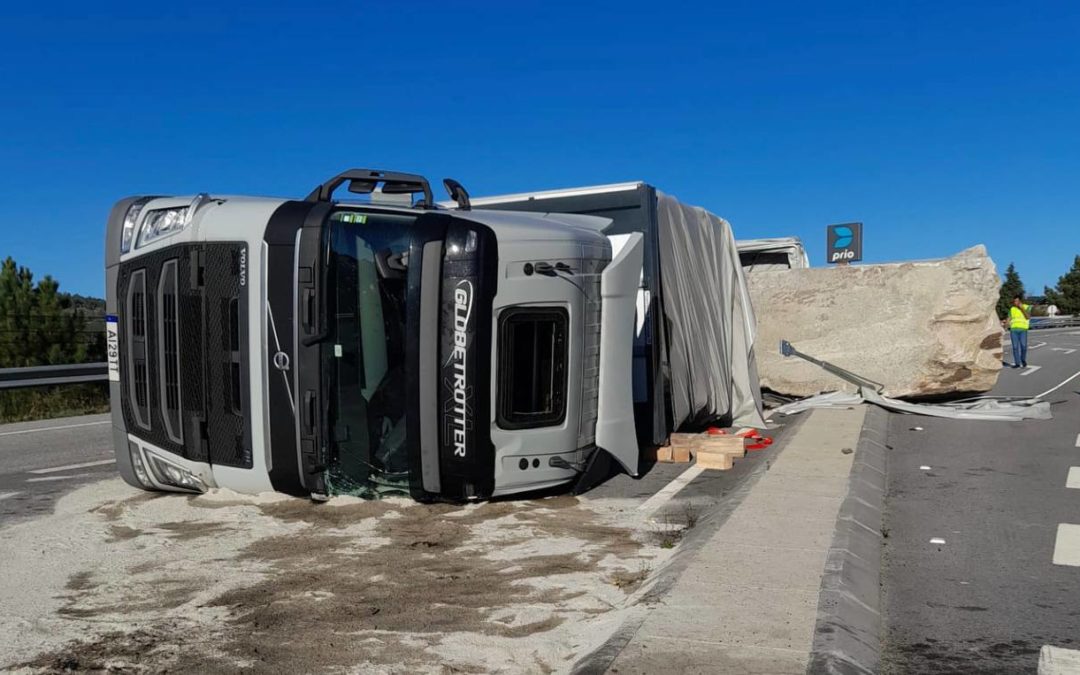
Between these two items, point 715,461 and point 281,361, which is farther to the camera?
point 715,461

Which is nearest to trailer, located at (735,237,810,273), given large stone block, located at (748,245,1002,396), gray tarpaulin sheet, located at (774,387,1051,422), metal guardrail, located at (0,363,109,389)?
large stone block, located at (748,245,1002,396)

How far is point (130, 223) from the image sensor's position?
6742 mm

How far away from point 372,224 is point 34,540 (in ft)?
9.35

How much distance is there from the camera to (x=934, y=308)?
13156 millimetres

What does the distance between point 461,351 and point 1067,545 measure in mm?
3899

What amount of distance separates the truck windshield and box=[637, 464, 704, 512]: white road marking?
73.9 inches

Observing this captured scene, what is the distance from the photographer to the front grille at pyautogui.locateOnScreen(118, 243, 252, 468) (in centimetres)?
624

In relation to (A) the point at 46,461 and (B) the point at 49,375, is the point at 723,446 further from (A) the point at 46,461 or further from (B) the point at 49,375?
(B) the point at 49,375

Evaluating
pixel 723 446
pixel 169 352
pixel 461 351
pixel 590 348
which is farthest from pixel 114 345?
pixel 723 446

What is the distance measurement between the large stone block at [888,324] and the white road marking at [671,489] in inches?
233

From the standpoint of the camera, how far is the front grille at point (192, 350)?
6.24 metres

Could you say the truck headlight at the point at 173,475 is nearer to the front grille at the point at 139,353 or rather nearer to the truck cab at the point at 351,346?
the truck cab at the point at 351,346

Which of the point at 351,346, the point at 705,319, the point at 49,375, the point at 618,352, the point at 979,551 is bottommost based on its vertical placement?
the point at 979,551

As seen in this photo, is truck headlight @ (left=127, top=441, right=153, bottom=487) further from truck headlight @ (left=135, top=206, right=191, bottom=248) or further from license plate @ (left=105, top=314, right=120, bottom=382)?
truck headlight @ (left=135, top=206, right=191, bottom=248)
